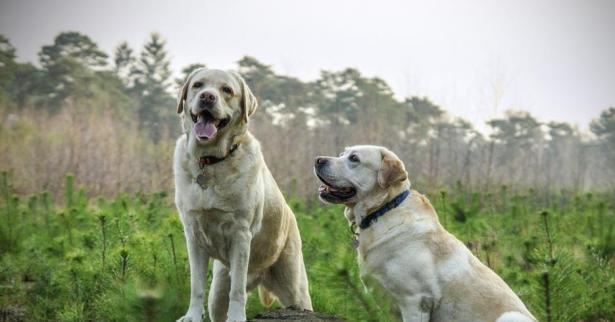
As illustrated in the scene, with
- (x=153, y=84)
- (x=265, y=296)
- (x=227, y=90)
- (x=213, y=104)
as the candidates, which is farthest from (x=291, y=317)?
(x=153, y=84)

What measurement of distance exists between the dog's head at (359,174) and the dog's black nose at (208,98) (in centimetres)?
82

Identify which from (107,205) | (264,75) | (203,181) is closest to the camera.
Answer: (203,181)

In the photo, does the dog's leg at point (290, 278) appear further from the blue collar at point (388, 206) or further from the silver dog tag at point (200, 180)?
the silver dog tag at point (200, 180)

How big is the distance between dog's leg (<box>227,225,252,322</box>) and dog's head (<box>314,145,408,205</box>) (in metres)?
0.61

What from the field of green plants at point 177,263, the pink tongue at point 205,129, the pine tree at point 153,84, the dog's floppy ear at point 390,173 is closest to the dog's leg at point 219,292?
the field of green plants at point 177,263

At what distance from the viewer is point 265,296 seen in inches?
191

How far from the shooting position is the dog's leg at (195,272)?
3980 millimetres

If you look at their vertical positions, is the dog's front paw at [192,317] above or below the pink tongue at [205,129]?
below

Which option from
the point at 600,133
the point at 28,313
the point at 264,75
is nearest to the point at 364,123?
the point at 28,313

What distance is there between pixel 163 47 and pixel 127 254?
33.2 m

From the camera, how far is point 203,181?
13.0 feet

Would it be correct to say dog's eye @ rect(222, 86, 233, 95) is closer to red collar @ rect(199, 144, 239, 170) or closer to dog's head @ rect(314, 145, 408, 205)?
red collar @ rect(199, 144, 239, 170)

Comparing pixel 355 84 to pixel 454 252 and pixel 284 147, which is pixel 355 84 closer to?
pixel 284 147

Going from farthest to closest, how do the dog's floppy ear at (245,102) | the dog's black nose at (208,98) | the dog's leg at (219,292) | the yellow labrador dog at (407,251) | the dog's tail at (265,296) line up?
the dog's tail at (265,296) < the dog's leg at (219,292) < the dog's floppy ear at (245,102) < the dog's black nose at (208,98) < the yellow labrador dog at (407,251)
